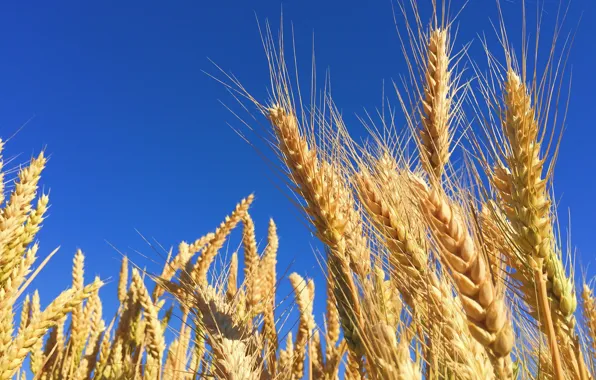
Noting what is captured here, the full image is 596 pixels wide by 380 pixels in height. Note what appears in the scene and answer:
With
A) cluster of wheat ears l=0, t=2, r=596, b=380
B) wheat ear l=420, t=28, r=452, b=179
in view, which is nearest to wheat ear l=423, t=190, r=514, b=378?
cluster of wheat ears l=0, t=2, r=596, b=380

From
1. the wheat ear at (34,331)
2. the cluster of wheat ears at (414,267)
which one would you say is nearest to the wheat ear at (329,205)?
the cluster of wheat ears at (414,267)

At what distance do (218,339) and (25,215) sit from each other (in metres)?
1.01

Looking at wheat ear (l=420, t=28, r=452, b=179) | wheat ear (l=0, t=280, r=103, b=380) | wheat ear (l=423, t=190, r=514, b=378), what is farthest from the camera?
wheat ear (l=420, t=28, r=452, b=179)

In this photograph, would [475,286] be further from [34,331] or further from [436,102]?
[34,331]

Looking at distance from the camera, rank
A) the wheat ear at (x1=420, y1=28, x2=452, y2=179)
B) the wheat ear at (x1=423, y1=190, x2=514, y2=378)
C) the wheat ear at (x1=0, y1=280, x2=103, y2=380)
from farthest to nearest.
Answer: the wheat ear at (x1=420, y1=28, x2=452, y2=179) → the wheat ear at (x1=0, y1=280, x2=103, y2=380) → the wheat ear at (x1=423, y1=190, x2=514, y2=378)

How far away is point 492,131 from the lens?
1571mm

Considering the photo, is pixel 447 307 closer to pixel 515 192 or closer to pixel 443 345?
pixel 443 345

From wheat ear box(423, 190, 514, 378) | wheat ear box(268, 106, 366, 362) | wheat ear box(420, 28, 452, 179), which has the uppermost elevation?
wheat ear box(420, 28, 452, 179)

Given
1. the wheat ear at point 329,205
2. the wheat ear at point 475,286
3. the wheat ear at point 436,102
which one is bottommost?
the wheat ear at point 475,286

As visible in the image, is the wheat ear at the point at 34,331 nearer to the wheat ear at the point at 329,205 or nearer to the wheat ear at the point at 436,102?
the wheat ear at the point at 329,205

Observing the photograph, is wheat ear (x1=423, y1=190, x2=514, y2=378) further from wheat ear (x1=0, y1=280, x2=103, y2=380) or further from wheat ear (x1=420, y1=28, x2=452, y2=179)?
wheat ear (x1=0, y1=280, x2=103, y2=380)

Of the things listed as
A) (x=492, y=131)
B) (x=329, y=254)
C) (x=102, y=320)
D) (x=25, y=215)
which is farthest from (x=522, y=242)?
(x=102, y=320)

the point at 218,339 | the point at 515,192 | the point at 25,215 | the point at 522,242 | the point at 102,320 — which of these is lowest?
the point at 218,339

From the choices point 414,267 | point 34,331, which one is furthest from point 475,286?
point 34,331
